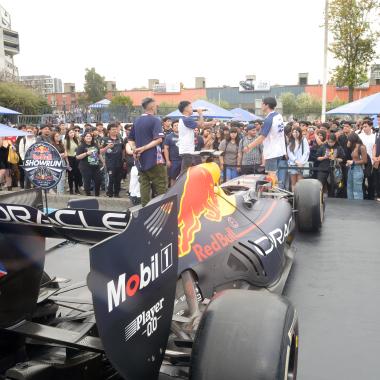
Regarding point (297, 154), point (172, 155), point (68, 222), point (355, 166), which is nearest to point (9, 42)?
point (172, 155)

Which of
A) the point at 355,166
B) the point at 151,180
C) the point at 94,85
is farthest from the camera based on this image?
the point at 94,85

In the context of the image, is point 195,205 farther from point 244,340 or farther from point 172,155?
point 172,155

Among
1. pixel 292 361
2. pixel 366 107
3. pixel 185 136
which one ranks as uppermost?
pixel 366 107

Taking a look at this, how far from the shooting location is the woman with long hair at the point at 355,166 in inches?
303

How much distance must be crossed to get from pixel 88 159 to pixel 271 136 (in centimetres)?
388

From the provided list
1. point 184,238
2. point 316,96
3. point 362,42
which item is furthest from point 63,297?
point 316,96

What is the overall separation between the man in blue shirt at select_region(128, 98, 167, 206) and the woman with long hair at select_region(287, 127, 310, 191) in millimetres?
2814

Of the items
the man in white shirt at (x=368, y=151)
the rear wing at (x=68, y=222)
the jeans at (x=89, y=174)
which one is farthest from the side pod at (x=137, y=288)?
the jeans at (x=89, y=174)

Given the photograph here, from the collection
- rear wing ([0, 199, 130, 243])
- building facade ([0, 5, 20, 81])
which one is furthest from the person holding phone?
building facade ([0, 5, 20, 81])

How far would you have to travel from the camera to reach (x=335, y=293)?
3.38 m

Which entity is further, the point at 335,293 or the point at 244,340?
the point at 335,293

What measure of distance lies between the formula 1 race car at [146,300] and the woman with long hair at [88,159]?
5.87 meters

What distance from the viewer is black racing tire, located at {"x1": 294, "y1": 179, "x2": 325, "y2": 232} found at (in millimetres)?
4805

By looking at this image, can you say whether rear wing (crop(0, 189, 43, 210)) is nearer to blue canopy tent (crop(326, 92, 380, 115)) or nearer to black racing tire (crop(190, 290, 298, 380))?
black racing tire (crop(190, 290, 298, 380))
